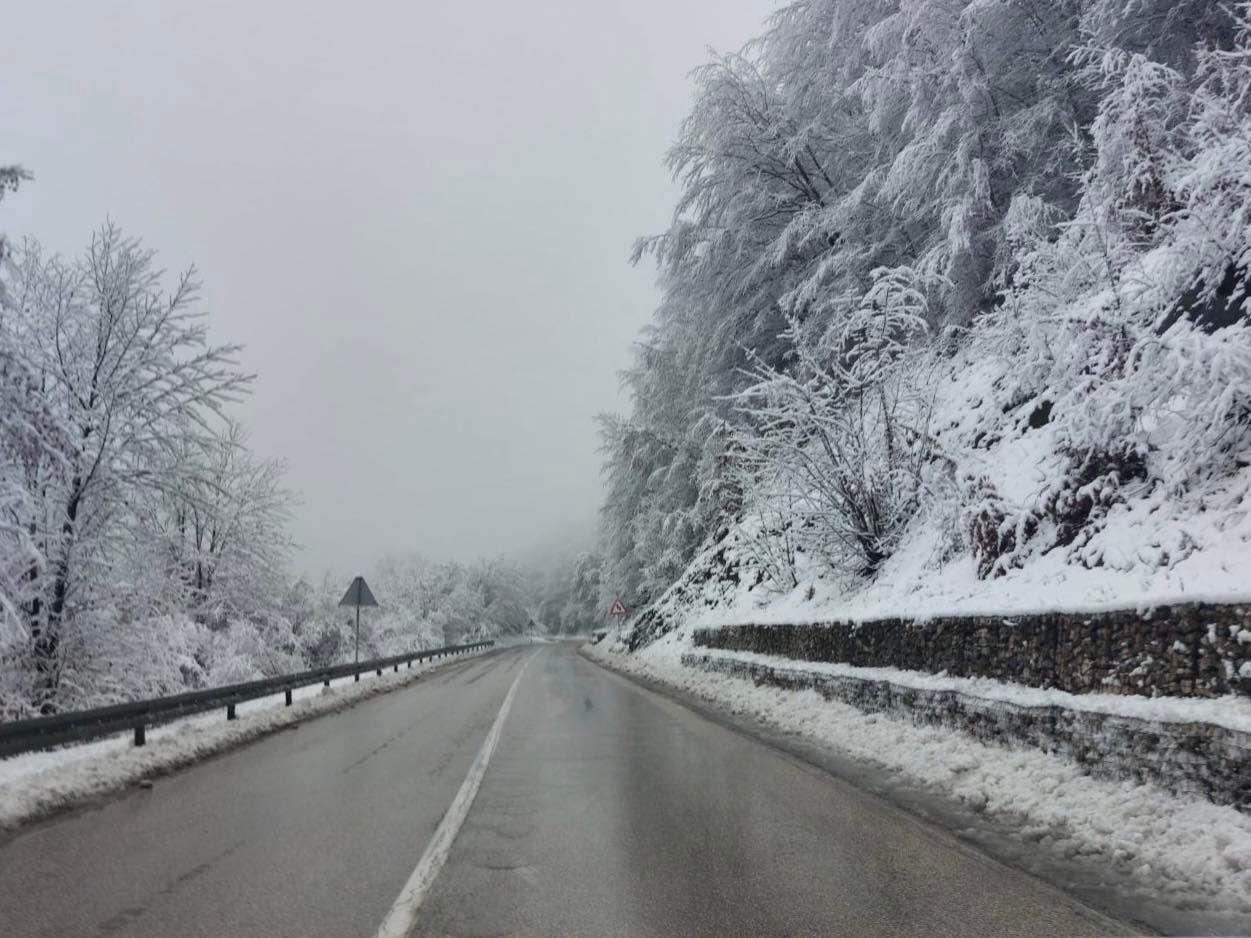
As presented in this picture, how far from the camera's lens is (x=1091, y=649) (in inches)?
280

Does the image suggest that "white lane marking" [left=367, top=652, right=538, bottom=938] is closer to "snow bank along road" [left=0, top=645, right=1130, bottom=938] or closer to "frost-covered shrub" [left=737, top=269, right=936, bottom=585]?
"snow bank along road" [left=0, top=645, right=1130, bottom=938]

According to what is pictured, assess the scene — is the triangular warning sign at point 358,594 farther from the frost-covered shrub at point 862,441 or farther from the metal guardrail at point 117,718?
the frost-covered shrub at point 862,441

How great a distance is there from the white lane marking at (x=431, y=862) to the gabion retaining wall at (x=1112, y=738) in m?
4.92

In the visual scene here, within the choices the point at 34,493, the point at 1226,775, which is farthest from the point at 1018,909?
the point at 34,493

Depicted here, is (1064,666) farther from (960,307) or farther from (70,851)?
(960,307)

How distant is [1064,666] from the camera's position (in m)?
7.46

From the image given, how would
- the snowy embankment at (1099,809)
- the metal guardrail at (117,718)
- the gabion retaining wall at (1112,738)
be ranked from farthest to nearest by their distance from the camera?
the metal guardrail at (117,718) → the gabion retaining wall at (1112,738) → the snowy embankment at (1099,809)

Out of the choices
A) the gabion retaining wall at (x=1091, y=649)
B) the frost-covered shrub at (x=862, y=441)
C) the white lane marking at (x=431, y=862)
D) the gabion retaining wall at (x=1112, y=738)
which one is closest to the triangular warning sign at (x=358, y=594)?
the frost-covered shrub at (x=862, y=441)

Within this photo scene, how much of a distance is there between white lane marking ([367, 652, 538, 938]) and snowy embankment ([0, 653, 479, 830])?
12.0 ft

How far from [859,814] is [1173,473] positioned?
15.3ft

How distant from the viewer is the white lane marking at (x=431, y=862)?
416cm

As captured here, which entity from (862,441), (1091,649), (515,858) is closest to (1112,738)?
(1091,649)

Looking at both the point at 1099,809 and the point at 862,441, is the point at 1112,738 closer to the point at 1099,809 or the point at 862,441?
the point at 1099,809

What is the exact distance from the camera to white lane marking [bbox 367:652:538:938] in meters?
4.16
